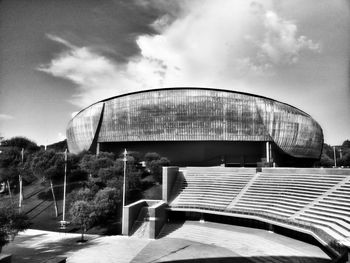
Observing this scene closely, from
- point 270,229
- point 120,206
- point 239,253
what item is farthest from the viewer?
point 120,206

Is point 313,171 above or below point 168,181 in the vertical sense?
above

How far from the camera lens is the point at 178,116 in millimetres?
58875

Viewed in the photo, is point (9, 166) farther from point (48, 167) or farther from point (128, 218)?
point (128, 218)

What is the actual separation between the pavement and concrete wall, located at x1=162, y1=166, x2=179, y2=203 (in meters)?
5.66

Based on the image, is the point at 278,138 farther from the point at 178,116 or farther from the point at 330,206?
the point at 330,206

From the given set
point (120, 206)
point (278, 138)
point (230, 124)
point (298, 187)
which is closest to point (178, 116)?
point (230, 124)

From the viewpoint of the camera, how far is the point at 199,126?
58.3 meters

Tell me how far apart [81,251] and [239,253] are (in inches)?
491

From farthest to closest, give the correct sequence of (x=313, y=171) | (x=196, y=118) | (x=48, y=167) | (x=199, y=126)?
1. (x=196, y=118)
2. (x=199, y=126)
3. (x=48, y=167)
4. (x=313, y=171)

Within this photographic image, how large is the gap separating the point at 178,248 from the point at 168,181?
12522 millimetres

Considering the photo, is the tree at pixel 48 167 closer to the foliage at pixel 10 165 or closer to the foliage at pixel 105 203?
the foliage at pixel 10 165

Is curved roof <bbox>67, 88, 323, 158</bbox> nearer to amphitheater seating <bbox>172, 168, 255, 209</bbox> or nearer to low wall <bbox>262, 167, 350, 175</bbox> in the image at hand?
amphitheater seating <bbox>172, 168, 255, 209</bbox>

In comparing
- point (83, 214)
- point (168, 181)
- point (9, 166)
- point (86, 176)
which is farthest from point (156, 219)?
point (9, 166)

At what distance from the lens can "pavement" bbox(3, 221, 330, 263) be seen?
1727 centimetres
